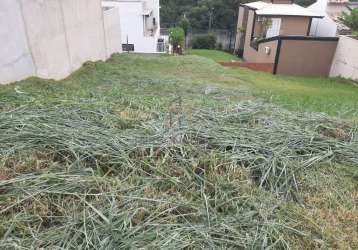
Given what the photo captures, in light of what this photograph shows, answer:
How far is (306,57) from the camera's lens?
10.5 meters

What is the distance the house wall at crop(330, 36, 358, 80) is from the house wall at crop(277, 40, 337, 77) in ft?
0.70

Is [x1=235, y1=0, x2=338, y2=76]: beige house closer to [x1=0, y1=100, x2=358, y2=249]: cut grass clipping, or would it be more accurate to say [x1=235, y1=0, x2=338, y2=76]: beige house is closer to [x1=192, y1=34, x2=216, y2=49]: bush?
[x1=0, y1=100, x2=358, y2=249]: cut grass clipping

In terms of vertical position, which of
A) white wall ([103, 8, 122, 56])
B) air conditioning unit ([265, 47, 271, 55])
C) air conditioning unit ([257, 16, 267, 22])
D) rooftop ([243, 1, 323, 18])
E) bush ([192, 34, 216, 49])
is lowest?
bush ([192, 34, 216, 49])

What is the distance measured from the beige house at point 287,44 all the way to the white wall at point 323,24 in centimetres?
61

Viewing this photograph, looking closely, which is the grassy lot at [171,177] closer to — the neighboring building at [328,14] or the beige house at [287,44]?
the beige house at [287,44]

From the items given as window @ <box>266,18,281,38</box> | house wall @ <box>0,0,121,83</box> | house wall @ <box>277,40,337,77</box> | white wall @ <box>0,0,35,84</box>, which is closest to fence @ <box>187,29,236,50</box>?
window @ <box>266,18,281,38</box>

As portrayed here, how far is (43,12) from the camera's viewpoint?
5082mm

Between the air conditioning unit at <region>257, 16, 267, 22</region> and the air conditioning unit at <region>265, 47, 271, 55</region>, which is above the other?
the air conditioning unit at <region>257, 16, 267, 22</region>

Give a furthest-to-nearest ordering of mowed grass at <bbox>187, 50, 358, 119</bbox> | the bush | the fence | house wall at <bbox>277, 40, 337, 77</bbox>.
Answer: the fence → the bush → house wall at <bbox>277, 40, 337, 77</bbox> → mowed grass at <bbox>187, 50, 358, 119</bbox>

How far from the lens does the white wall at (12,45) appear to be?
4.09 meters

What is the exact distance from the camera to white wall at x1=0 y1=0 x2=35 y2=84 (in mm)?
4086

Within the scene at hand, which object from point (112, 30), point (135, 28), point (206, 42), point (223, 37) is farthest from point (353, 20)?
point (223, 37)

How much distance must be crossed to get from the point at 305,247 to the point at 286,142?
4.10 ft

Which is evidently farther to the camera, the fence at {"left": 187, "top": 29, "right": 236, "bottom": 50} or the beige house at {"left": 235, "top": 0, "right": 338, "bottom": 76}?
the fence at {"left": 187, "top": 29, "right": 236, "bottom": 50}
